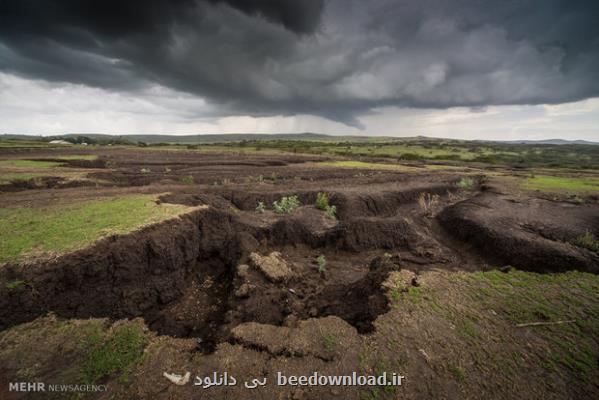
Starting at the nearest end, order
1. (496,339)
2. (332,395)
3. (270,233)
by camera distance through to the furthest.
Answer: (332,395) → (496,339) → (270,233)

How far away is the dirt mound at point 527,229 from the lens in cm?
961

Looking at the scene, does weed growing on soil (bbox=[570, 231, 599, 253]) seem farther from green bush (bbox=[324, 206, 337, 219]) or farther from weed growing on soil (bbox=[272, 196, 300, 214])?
weed growing on soil (bbox=[272, 196, 300, 214])

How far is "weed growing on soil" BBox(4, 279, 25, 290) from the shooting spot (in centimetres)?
550

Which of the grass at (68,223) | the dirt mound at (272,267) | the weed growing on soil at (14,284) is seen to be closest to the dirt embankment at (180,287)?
the weed growing on soil at (14,284)

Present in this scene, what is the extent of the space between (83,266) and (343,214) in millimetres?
12195

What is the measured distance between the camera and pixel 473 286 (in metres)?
7.51

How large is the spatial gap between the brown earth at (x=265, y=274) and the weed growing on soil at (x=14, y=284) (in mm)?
91

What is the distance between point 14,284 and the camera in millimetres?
5574

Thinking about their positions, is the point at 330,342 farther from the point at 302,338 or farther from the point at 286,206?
the point at 286,206

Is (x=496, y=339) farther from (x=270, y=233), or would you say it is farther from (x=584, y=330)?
(x=270, y=233)

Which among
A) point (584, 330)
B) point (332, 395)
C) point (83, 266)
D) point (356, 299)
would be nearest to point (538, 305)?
point (584, 330)

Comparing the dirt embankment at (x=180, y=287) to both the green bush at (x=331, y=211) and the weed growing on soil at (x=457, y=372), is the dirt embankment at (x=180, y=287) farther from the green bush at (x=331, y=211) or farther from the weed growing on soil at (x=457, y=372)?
the green bush at (x=331, y=211)

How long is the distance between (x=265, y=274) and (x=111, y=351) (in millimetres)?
4620

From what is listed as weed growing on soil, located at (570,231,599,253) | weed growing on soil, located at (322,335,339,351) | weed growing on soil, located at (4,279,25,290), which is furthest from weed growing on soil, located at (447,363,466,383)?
weed growing on soil, located at (570,231,599,253)
